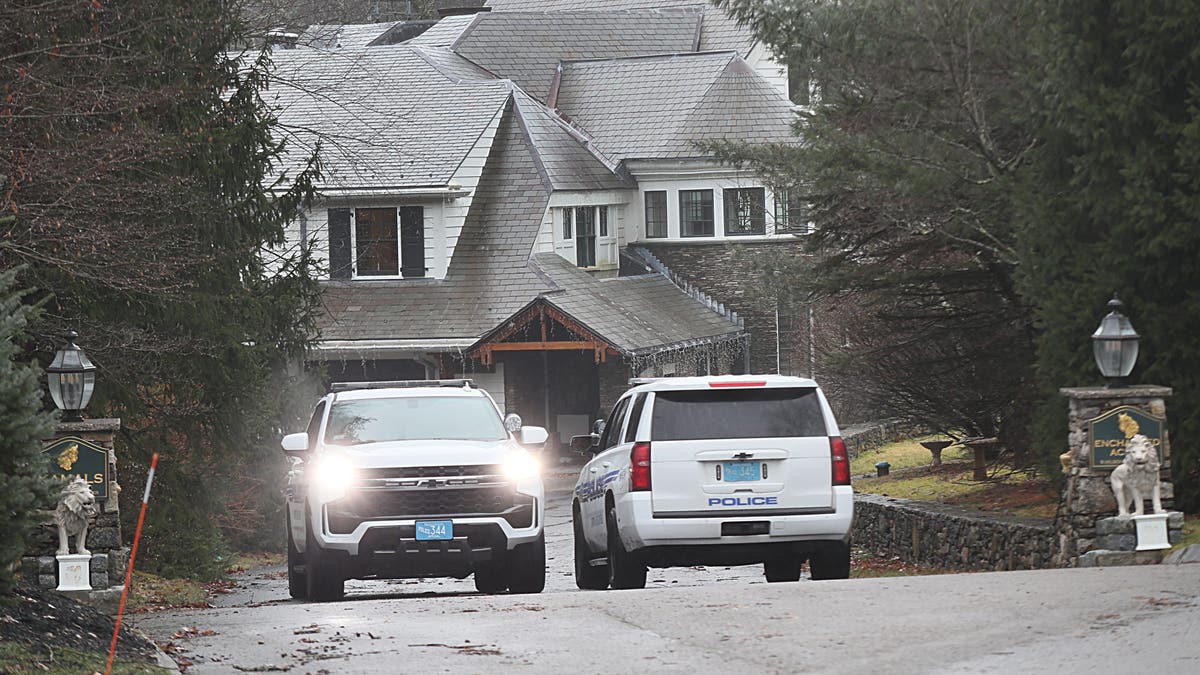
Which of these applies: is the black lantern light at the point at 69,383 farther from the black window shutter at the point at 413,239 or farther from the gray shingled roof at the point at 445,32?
the gray shingled roof at the point at 445,32

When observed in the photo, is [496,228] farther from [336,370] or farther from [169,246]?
[169,246]

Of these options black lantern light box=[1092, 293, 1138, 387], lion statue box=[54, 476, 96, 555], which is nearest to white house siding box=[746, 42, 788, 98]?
black lantern light box=[1092, 293, 1138, 387]

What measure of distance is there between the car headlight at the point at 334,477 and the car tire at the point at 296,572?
1957 mm

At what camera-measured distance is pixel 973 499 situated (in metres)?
22.6

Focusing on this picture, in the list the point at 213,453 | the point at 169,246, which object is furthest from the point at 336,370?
the point at 169,246

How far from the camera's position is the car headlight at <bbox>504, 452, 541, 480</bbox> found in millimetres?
15203

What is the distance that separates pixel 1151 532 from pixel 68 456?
29.9ft

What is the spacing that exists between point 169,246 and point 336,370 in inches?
801

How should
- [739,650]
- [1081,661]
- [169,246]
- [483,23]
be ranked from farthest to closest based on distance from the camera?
1. [483,23]
2. [169,246]
3. [739,650]
4. [1081,661]

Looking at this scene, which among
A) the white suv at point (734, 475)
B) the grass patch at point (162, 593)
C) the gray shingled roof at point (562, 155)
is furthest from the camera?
the gray shingled roof at point (562, 155)

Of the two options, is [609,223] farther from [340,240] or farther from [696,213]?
[340,240]

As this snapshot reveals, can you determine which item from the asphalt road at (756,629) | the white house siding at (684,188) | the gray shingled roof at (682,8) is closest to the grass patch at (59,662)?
the asphalt road at (756,629)

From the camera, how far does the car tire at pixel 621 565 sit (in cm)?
1488

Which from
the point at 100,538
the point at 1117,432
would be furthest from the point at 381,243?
the point at 1117,432
